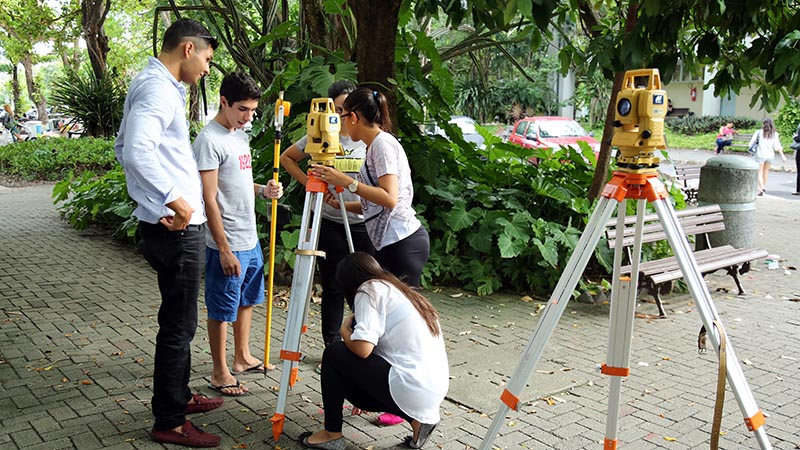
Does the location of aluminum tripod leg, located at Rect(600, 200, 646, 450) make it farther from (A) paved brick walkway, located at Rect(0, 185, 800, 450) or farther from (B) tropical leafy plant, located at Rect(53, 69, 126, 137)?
(B) tropical leafy plant, located at Rect(53, 69, 126, 137)

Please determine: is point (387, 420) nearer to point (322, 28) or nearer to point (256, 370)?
point (256, 370)

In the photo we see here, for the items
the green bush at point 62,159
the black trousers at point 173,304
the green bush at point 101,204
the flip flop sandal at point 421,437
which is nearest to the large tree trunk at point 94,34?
the green bush at point 62,159

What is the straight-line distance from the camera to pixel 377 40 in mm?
7133

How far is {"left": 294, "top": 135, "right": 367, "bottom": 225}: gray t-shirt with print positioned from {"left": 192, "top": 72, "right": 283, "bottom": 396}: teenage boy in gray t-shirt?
0.34 meters

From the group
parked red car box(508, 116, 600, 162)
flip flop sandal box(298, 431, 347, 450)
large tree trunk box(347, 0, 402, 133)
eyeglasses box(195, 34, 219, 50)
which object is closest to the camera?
eyeglasses box(195, 34, 219, 50)

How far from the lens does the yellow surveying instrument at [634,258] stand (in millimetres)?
3045

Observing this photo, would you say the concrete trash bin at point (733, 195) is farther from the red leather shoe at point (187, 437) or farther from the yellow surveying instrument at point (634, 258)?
the red leather shoe at point (187, 437)

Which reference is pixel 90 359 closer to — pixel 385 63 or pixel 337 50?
pixel 385 63

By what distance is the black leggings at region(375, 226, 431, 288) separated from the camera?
4.33 metres

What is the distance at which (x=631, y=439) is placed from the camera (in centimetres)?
414

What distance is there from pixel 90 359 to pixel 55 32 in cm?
2019

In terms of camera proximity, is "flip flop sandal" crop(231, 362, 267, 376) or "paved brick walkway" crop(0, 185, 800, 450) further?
"flip flop sandal" crop(231, 362, 267, 376)

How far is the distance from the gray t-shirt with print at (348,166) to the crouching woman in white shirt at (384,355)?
755 millimetres

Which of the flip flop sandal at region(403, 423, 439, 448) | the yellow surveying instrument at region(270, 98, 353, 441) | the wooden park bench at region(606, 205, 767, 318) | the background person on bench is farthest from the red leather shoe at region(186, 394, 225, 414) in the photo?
the background person on bench
